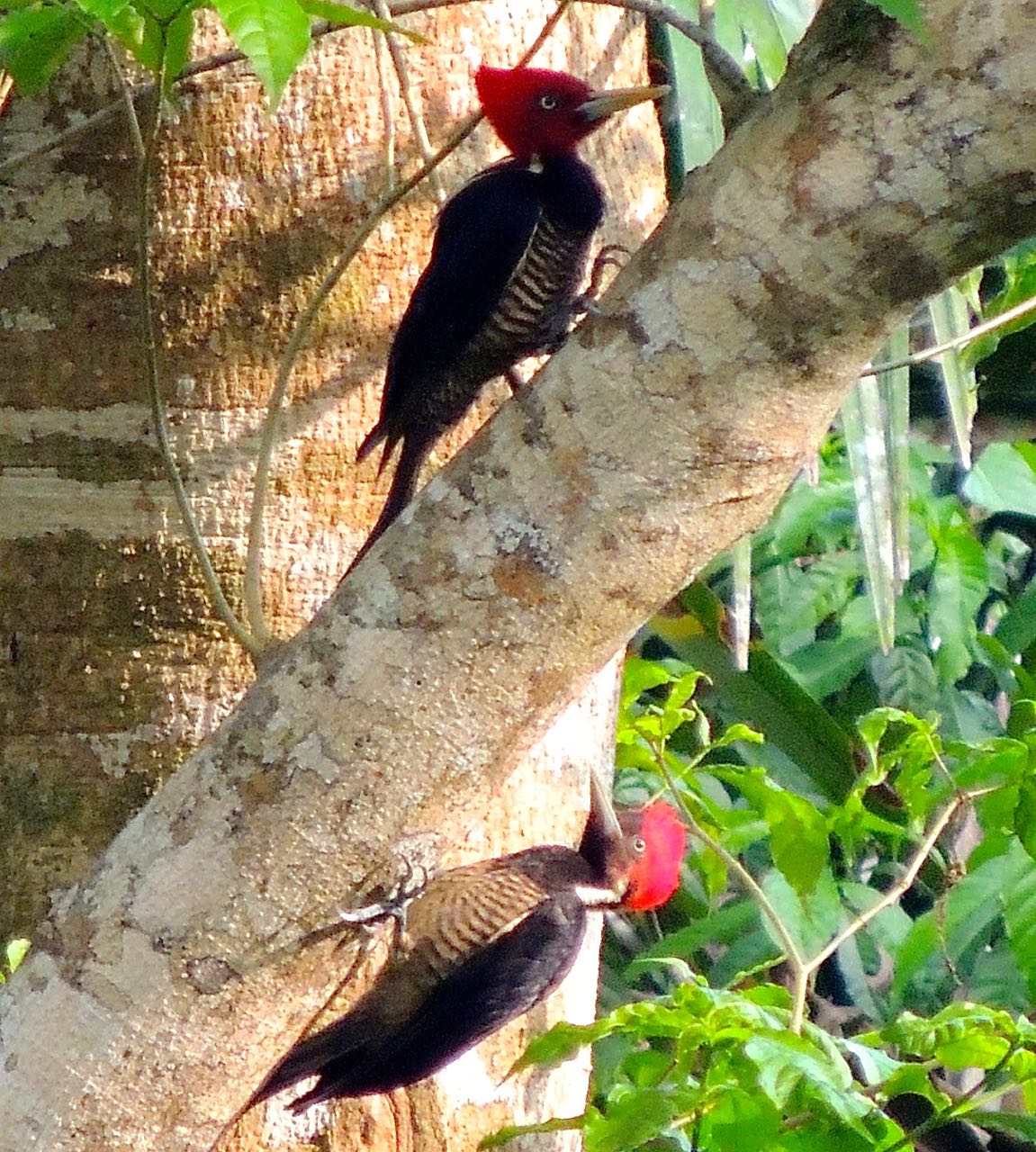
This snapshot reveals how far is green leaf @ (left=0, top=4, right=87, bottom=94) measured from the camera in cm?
101

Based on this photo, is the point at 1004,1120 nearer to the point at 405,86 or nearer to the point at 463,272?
the point at 463,272

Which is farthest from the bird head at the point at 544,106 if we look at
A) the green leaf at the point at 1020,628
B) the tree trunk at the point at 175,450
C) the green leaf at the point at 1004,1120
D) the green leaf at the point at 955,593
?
the green leaf at the point at 1020,628

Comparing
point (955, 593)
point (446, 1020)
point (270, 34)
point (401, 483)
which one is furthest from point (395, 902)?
point (955, 593)

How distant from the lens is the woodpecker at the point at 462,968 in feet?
4.26

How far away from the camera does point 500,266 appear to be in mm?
1623

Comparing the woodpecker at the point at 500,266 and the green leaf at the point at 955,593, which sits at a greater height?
the woodpecker at the point at 500,266

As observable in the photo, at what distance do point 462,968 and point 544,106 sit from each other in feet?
2.83

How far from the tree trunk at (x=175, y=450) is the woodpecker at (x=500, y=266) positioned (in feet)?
0.17

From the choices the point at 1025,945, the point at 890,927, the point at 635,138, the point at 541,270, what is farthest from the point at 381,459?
the point at 890,927

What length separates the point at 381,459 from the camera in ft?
4.70

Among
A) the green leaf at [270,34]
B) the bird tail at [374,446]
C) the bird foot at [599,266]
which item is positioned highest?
the green leaf at [270,34]

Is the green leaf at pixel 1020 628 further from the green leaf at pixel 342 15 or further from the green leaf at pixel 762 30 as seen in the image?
the green leaf at pixel 342 15

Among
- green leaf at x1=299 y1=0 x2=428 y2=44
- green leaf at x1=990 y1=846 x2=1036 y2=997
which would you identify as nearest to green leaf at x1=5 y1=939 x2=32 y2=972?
green leaf at x1=299 y1=0 x2=428 y2=44

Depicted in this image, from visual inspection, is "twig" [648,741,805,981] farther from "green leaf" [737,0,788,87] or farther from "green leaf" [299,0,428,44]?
"green leaf" [299,0,428,44]
